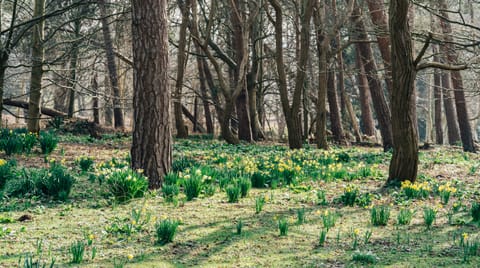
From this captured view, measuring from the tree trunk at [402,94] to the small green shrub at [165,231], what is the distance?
14.8 ft

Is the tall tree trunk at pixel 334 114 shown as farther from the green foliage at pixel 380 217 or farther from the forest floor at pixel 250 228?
the green foliage at pixel 380 217

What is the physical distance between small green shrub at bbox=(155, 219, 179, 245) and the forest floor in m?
0.06

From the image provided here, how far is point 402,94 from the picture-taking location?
7.79 m

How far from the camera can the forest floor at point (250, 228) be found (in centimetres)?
425

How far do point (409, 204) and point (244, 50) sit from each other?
982cm

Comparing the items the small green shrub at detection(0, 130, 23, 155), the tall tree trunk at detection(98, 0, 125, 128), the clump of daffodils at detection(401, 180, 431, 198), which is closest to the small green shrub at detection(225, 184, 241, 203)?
the clump of daffodils at detection(401, 180, 431, 198)

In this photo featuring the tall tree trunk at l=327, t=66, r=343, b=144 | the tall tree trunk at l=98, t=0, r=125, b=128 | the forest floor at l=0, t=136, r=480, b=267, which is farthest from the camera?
the tall tree trunk at l=327, t=66, r=343, b=144

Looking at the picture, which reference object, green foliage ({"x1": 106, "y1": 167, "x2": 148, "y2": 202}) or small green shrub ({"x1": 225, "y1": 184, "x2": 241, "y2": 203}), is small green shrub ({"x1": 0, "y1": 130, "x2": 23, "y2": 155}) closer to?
green foliage ({"x1": 106, "y1": 167, "x2": 148, "y2": 202})

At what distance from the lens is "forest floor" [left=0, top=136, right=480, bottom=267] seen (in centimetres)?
425

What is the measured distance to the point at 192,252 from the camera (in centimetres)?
447

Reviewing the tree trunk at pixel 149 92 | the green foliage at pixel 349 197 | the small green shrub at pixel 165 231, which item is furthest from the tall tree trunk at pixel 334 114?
the small green shrub at pixel 165 231

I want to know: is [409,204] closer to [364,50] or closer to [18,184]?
[18,184]

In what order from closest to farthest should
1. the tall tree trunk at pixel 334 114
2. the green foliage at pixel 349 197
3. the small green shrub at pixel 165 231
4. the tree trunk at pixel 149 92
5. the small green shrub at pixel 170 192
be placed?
the small green shrub at pixel 165 231, the small green shrub at pixel 170 192, the green foliage at pixel 349 197, the tree trunk at pixel 149 92, the tall tree trunk at pixel 334 114

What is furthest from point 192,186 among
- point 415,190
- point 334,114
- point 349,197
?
point 334,114
